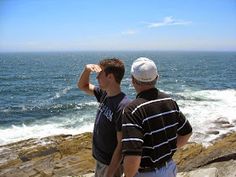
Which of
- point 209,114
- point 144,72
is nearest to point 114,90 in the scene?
point 144,72

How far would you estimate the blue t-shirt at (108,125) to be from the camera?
155 inches

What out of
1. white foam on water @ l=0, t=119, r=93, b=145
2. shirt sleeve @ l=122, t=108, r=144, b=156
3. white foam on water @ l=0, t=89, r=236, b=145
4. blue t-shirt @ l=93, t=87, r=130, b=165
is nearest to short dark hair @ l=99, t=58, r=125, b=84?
blue t-shirt @ l=93, t=87, r=130, b=165

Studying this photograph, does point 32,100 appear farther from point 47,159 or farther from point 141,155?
point 141,155

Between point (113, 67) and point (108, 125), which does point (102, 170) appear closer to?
point (108, 125)

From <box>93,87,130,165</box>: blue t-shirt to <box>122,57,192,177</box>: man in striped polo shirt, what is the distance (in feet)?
1.61

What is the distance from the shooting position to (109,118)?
3971 mm

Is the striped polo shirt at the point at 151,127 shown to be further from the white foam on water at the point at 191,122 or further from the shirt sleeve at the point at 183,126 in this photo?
the white foam on water at the point at 191,122

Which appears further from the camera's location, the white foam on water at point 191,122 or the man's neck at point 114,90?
the white foam on water at point 191,122

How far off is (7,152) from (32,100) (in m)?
21.9

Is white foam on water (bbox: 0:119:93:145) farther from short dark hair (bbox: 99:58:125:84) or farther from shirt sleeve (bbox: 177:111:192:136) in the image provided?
shirt sleeve (bbox: 177:111:192:136)

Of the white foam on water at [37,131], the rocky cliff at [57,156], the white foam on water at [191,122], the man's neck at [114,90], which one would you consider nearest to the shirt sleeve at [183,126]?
the man's neck at [114,90]

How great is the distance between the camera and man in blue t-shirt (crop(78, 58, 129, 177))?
3.88 meters

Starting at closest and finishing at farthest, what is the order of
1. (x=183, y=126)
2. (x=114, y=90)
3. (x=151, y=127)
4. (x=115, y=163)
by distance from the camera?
1. (x=151, y=127)
2. (x=115, y=163)
3. (x=183, y=126)
4. (x=114, y=90)

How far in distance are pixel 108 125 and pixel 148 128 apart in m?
0.77
